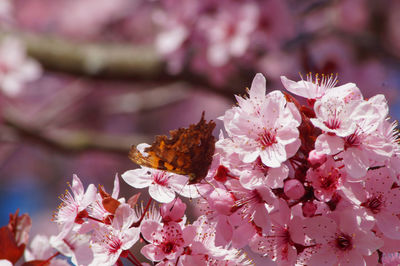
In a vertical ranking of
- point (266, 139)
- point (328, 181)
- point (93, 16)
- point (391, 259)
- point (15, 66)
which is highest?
point (93, 16)

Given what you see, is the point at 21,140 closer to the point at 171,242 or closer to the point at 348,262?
the point at 171,242

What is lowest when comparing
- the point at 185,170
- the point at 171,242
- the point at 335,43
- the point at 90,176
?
the point at 90,176

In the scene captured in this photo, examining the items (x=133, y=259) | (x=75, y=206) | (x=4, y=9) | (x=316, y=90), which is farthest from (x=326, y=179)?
(x=4, y=9)

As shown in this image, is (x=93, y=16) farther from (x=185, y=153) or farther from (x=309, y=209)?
(x=309, y=209)

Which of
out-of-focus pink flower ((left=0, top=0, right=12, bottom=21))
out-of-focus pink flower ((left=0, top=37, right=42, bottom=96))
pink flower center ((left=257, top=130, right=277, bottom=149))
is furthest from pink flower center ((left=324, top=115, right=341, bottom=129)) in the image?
out-of-focus pink flower ((left=0, top=0, right=12, bottom=21))

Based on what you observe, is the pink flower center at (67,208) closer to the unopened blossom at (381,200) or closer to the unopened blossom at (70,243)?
the unopened blossom at (70,243)

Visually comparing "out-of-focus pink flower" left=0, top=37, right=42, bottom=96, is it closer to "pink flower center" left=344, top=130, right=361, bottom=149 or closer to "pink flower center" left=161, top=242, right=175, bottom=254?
"pink flower center" left=161, top=242, right=175, bottom=254

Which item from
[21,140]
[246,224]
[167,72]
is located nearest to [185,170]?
[246,224]
